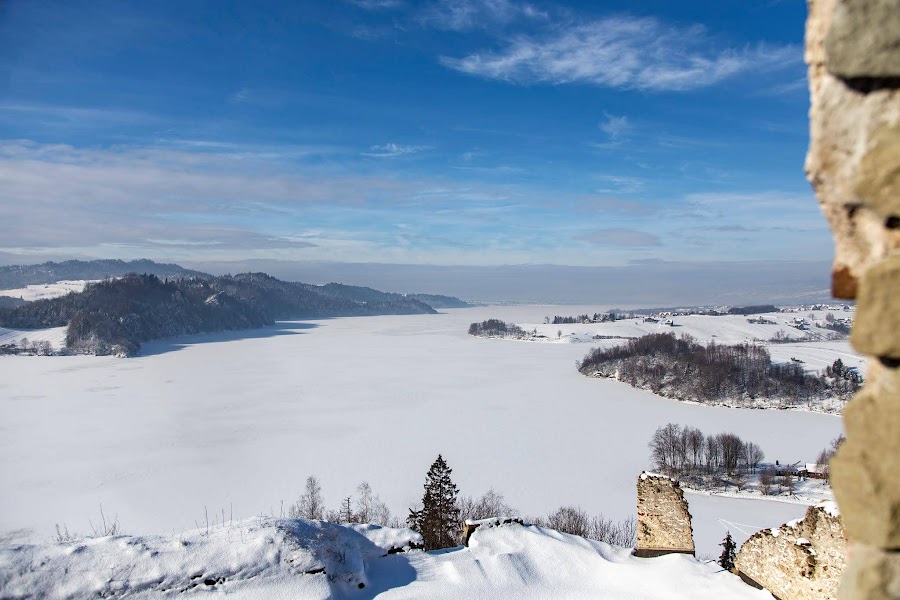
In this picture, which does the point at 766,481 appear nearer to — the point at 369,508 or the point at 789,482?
the point at 789,482

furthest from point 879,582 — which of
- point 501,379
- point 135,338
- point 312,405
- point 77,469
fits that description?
point 135,338

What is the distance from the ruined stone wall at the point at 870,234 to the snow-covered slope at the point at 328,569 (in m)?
8.55

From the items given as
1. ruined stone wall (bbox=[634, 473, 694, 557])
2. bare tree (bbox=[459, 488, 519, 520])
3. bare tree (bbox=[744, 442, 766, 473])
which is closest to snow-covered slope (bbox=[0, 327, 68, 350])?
bare tree (bbox=[459, 488, 519, 520])

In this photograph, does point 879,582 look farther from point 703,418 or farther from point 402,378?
point 402,378

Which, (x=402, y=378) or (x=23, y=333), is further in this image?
(x=23, y=333)

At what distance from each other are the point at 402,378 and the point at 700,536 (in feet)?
163

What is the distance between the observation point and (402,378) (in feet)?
233

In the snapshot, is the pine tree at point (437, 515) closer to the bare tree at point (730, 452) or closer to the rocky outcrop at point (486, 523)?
the rocky outcrop at point (486, 523)

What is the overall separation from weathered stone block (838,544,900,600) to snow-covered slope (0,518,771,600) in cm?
841

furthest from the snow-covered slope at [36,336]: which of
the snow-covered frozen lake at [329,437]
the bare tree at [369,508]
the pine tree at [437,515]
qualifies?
the pine tree at [437,515]

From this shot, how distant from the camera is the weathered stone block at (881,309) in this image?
191 centimetres

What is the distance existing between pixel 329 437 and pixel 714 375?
1900 inches

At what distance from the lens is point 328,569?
9.63 m

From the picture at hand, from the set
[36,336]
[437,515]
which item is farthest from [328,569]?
[36,336]
